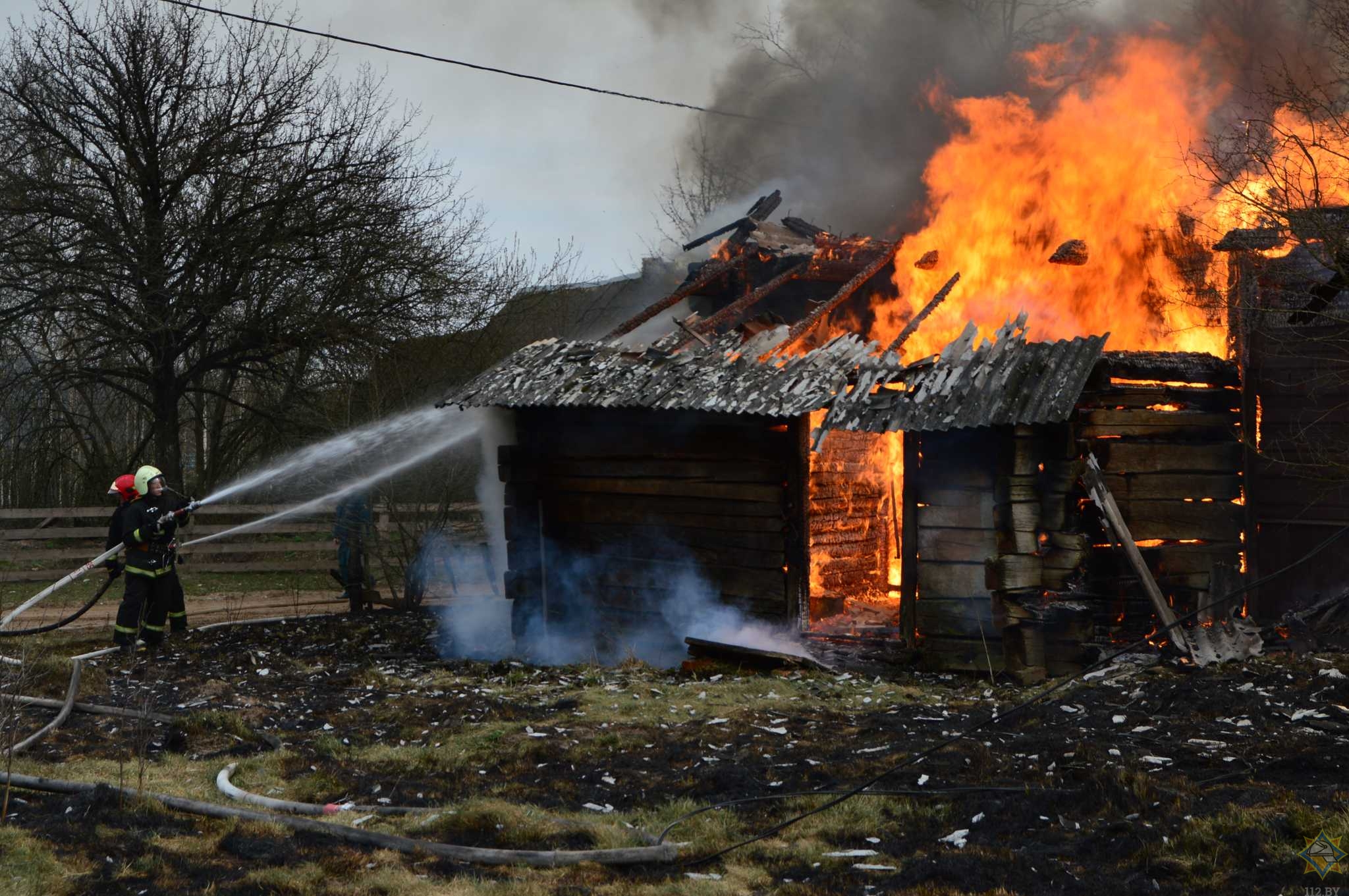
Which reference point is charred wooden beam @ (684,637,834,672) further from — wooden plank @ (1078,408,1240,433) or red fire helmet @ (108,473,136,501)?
red fire helmet @ (108,473,136,501)

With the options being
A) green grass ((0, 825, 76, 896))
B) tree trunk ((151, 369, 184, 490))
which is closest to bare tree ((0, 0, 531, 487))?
tree trunk ((151, 369, 184, 490))

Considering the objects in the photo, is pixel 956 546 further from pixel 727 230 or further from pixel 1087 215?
pixel 727 230

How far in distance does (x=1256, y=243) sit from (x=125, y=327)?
16.4 m

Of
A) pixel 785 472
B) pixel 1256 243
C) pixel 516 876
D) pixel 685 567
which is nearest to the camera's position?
pixel 516 876

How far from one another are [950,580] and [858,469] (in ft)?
11.2

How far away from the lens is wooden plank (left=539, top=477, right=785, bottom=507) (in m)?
11.7

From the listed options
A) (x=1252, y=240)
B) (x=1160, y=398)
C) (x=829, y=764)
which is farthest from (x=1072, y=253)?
(x=829, y=764)

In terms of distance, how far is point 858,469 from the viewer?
13953mm

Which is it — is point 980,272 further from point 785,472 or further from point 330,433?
point 330,433

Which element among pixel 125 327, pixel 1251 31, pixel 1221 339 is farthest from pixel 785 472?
pixel 125 327

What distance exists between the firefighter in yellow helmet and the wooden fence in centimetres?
418

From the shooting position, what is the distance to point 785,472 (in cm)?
1165

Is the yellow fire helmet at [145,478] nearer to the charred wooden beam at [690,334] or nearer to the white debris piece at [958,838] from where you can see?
the charred wooden beam at [690,334]

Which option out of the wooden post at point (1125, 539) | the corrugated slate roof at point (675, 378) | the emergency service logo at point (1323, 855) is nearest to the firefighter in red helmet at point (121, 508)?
the corrugated slate roof at point (675, 378)
